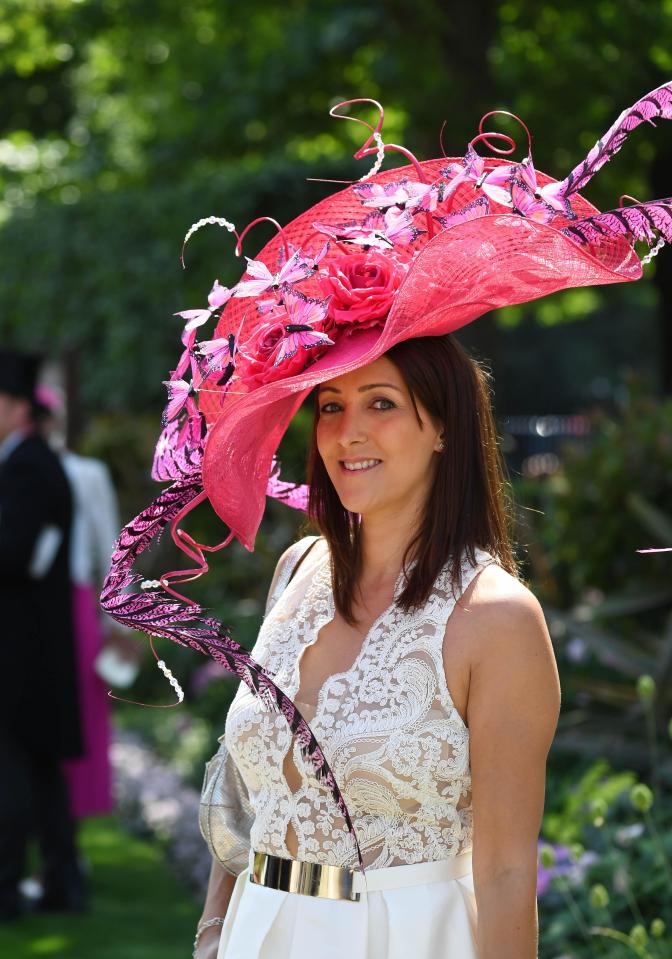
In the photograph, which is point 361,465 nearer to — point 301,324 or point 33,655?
point 301,324

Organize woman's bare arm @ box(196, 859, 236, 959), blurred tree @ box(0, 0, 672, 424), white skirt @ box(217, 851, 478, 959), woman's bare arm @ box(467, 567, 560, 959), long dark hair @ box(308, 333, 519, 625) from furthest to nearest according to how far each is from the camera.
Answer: blurred tree @ box(0, 0, 672, 424), woman's bare arm @ box(196, 859, 236, 959), long dark hair @ box(308, 333, 519, 625), white skirt @ box(217, 851, 478, 959), woman's bare arm @ box(467, 567, 560, 959)

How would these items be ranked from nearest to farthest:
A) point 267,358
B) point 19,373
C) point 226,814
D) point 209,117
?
point 267,358 → point 226,814 → point 19,373 → point 209,117

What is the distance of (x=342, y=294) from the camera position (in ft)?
7.41

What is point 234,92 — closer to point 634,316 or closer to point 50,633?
point 50,633

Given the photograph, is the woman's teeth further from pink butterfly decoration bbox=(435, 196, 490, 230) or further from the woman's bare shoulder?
pink butterfly decoration bbox=(435, 196, 490, 230)

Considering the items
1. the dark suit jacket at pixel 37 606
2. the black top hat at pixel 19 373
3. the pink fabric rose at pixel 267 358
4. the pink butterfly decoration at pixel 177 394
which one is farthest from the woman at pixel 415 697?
the black top hat at pixel 19 373

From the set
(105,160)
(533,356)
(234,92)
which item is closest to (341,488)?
(234,92)

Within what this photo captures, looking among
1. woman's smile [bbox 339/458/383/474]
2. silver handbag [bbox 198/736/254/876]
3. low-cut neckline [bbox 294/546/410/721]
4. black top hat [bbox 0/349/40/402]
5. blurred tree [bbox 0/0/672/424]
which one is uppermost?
blurred tree [bbox 0/0/672/424]

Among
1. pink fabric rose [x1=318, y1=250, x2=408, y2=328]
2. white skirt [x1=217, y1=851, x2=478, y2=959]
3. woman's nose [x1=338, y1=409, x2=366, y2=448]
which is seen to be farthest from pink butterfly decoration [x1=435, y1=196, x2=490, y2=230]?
white skirt [x1=217, y1=851, x2=478, y2=959]

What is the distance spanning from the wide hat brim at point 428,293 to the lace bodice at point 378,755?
1.01 feet

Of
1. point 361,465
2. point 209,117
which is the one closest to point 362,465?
point 361,465

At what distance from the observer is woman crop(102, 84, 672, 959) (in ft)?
6.89

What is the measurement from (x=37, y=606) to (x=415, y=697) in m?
3.69

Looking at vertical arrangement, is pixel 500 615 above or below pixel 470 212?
below
